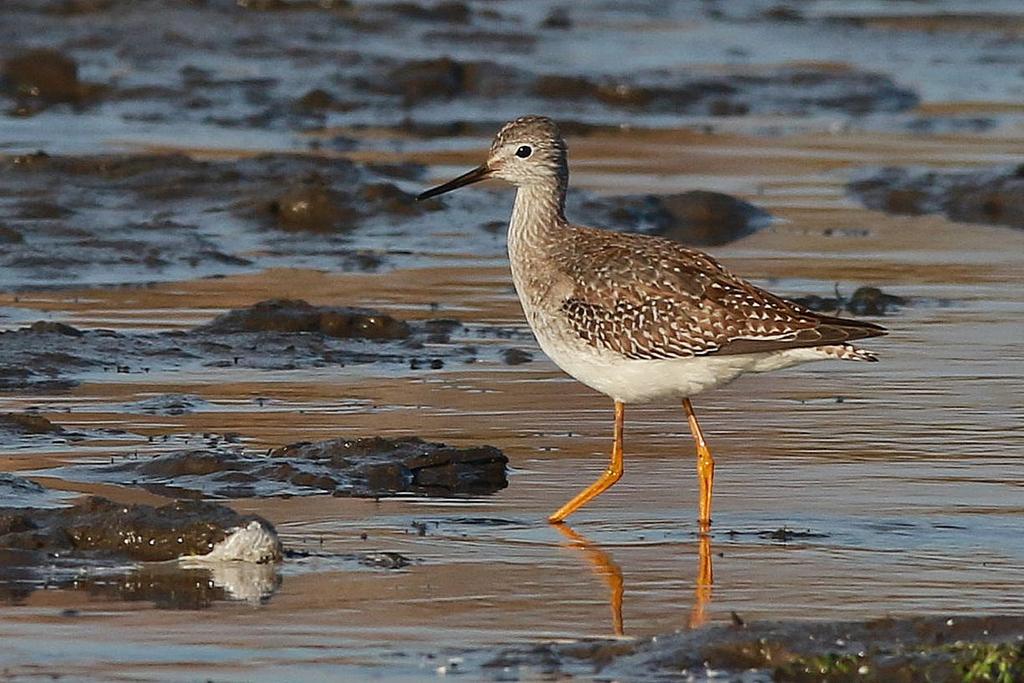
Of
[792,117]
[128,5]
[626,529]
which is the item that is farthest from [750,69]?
[626,529]

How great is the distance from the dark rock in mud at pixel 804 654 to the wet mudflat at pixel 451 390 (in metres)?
0.01

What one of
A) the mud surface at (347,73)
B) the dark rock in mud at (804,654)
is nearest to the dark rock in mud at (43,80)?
the mud surface at (347,73)

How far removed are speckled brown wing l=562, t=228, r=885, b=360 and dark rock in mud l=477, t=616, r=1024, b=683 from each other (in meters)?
1.53

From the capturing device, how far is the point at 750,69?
22000 mm

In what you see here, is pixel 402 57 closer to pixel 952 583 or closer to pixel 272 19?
pixel 272 19

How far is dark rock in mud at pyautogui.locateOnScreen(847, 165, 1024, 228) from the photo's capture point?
50.0 ft

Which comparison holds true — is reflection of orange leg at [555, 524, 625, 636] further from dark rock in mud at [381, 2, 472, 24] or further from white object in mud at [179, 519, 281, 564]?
dark rock in mud at [381, 2, 472, 24]

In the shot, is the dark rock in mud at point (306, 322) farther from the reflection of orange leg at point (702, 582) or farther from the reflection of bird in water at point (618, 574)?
the reflection of orange leg at point (702, 582)

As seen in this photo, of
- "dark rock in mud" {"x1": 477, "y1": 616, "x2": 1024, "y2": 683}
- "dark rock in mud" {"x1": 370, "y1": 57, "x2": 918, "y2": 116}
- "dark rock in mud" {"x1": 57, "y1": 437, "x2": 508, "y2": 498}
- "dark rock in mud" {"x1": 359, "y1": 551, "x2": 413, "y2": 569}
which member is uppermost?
"dark rock in mud" {"x1": 370, "y1": 57, "x2": 918, "y2": 116}

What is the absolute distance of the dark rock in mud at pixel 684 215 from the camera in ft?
47.6

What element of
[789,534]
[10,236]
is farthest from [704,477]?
[10,236]

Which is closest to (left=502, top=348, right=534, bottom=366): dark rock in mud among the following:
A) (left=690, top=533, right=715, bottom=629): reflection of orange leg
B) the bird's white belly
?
the bird's white belly

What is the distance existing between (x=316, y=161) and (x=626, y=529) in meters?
7.85

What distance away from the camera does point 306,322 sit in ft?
36.4
